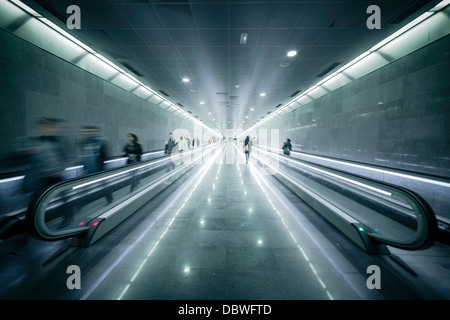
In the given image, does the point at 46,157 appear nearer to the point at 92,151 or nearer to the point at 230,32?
the point at 92,151

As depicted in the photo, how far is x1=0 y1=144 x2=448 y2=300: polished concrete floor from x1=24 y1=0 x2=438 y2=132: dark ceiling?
15.4ft

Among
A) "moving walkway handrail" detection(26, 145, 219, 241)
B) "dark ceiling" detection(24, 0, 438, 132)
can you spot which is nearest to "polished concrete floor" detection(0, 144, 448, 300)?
"moving walkway handrail" detection(26, 145, 219, 241)

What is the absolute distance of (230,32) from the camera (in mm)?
4453

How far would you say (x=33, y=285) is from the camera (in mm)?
1890

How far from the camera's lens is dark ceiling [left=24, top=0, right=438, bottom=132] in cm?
368

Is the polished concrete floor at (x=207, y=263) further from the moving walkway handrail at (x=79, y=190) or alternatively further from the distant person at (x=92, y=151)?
the distant person at (x=92, y=151)

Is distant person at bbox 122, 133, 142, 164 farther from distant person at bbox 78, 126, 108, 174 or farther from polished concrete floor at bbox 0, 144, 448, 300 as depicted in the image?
polished concrete floor at bbox 0, 144, 448, 300

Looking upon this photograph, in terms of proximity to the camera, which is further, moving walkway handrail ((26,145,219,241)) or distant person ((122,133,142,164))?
distant person ((122,133,142,164))

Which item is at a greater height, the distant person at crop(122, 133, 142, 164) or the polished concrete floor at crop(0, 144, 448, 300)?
the distant person at crop(122, 133, 142, 164)

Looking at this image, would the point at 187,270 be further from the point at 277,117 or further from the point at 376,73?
the point at 277,117

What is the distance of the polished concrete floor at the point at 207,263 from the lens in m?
1.85

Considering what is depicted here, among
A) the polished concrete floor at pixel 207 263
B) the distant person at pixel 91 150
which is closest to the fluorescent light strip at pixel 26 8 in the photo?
the distant person at pixel 91 150
